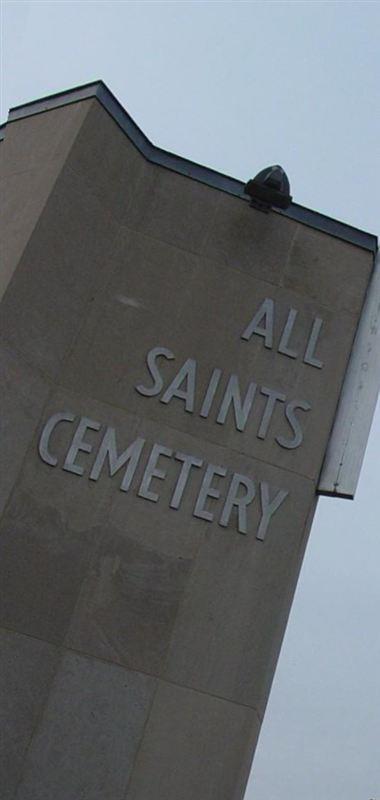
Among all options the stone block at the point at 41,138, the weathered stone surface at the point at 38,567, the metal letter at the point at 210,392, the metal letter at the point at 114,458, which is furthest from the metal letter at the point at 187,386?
the stone block at the point at 41,138

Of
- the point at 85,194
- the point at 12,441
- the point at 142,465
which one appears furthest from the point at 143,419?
the point at 85,194

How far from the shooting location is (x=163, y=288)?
15.5m

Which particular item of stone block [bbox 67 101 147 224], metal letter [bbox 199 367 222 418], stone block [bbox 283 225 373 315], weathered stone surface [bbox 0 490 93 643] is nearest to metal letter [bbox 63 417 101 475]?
weathered stone surface [bbox 0 490 93 643]

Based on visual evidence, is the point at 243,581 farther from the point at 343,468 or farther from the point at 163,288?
the point at 163,288

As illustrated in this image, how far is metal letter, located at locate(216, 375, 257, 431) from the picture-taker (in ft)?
49.1

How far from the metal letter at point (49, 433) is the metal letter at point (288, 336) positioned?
2.65 m

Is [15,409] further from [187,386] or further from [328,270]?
[328,270]

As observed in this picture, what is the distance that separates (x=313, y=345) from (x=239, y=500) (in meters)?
2.18

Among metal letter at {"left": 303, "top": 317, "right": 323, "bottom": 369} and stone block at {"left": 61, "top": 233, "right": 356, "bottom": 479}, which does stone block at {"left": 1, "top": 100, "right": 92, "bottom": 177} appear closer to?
stone block at {"left": 61, "top": 233, "right": 356, "bottom": 479}

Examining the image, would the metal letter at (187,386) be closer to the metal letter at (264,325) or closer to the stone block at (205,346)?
the stone block at (205,346)

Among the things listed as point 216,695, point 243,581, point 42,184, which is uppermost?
point 42,184

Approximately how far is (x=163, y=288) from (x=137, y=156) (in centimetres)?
171

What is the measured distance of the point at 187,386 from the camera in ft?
49.3

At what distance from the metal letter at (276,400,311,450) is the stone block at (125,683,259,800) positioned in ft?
9.72
